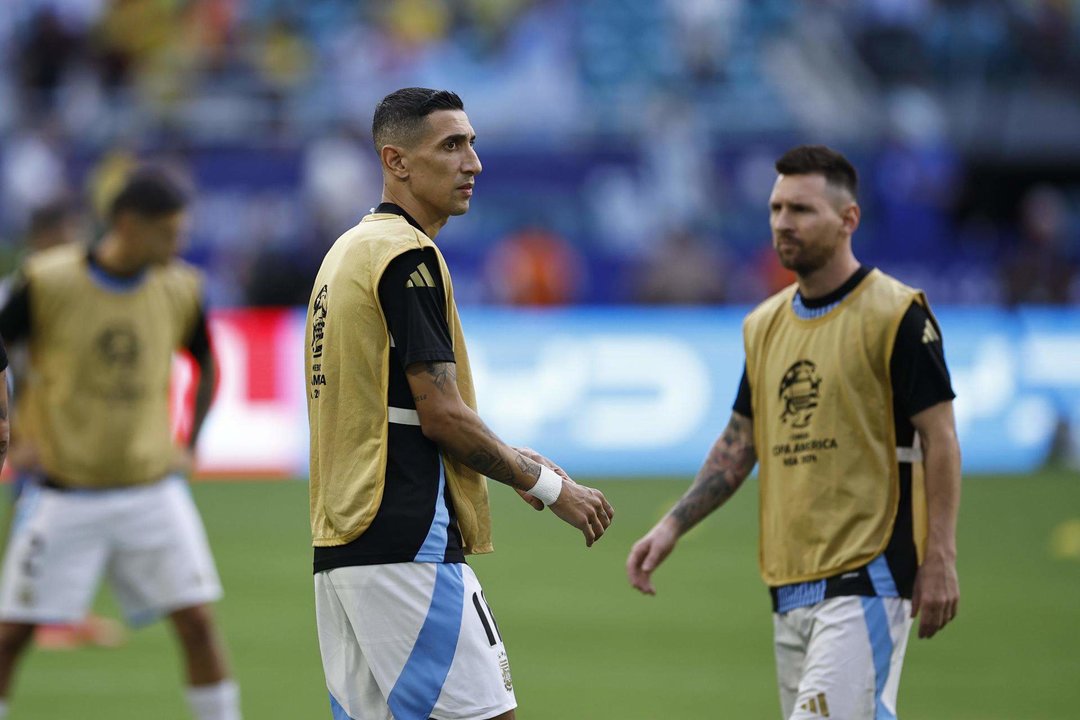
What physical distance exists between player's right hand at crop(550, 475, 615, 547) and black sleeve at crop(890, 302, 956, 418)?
1267 millimetres

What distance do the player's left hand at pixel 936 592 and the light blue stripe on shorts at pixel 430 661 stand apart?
1592 mm

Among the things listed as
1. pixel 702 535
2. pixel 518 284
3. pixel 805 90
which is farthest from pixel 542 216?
pixel 702 535

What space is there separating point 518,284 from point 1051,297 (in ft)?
23.1

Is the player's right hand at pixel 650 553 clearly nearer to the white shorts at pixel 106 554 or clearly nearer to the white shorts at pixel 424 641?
the white shorts at pixel 424 641

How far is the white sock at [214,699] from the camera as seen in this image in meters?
7.14

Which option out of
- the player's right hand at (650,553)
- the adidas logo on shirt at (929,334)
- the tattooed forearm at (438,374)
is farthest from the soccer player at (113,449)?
the adidas logo on shirt at (929,334)

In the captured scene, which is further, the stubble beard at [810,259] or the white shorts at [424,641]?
the stubble beard at [810,259]

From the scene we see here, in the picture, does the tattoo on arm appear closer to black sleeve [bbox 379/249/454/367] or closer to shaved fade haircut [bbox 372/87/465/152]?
black sleeve [bbox 379/249/454/367]

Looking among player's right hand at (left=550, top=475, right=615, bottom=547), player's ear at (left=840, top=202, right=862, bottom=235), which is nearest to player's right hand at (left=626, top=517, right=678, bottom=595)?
player's right hand at (left=550, top=475, right=615, bottom=547)

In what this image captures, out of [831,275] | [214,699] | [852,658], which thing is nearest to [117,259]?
[214,699]

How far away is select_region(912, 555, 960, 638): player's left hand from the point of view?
5.20 metres

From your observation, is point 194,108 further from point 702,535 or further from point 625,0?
point 702,535

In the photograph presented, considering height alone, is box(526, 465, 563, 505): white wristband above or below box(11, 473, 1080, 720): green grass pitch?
above

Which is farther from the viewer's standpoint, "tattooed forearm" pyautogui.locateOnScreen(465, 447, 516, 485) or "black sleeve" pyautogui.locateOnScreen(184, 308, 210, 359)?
"black sleeve" pyautogui.locateOnScreen(184, 308, 210, 359)
